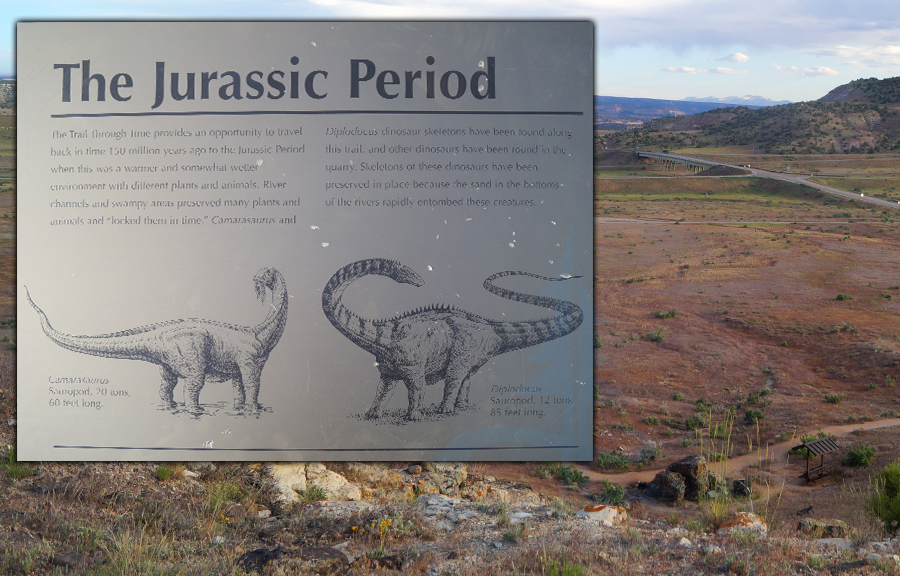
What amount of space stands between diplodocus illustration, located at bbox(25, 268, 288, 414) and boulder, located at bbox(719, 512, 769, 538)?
161 inches

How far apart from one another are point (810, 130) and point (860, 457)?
71437mm

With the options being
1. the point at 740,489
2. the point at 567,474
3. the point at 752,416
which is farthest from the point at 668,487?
the point at 752,416

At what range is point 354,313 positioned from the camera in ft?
17.3

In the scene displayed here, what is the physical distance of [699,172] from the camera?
56.8 meters

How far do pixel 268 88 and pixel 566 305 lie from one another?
311 centimetres

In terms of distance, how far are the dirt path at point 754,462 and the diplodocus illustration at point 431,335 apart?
485 centimetres

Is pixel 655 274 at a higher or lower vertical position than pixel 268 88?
lower

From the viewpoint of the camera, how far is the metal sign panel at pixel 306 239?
16.9 feet

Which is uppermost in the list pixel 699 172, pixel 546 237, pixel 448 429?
pixel 699 172

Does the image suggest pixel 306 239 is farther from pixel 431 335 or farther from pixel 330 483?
pixel 330 483

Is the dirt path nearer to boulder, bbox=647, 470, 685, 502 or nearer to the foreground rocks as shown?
boulder, bbox=647, 470, 685, 502

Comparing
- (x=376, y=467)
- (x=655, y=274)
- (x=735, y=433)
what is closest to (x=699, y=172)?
(x=655, y=274)

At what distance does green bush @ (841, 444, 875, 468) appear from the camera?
9219 mm

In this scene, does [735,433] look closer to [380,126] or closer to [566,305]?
[566,305]
